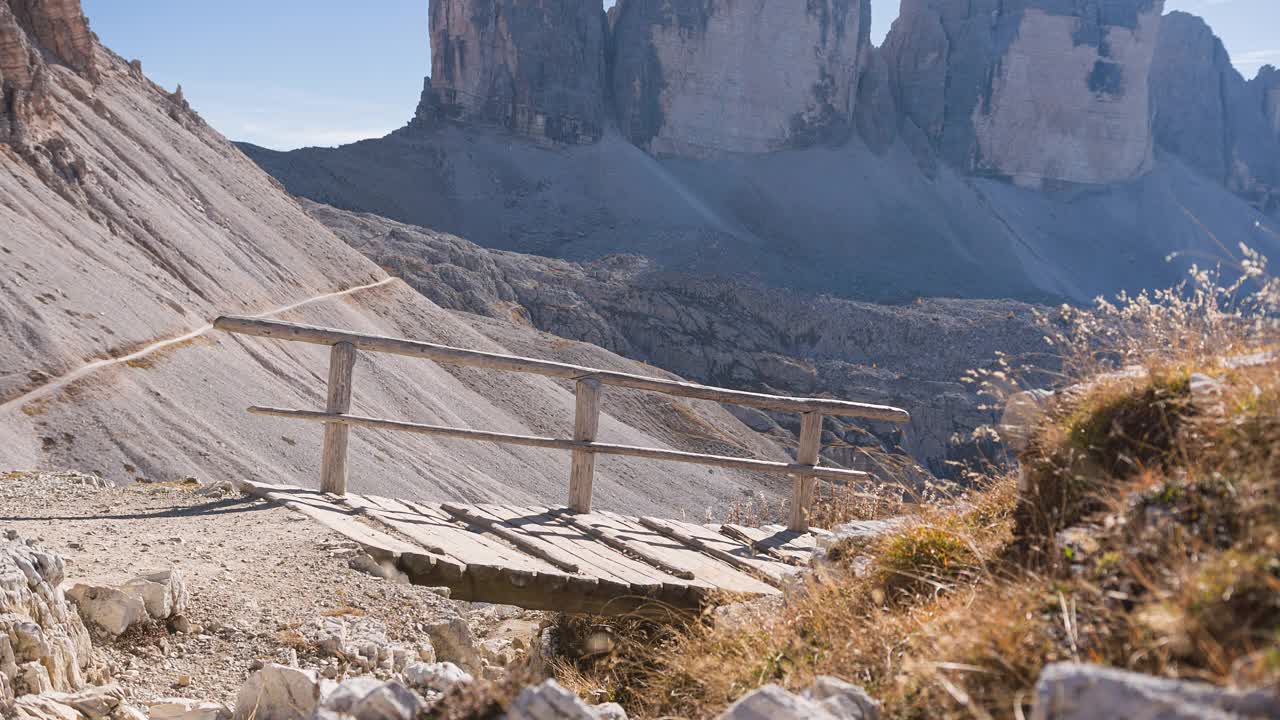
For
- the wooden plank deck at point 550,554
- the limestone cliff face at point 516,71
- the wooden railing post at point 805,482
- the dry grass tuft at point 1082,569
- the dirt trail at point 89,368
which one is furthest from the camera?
the limestone cliff face at point 516,71

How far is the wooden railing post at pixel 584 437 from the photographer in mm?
6969

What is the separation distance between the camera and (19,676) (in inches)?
151

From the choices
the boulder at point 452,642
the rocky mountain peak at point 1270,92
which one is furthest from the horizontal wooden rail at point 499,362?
the rocky mountain peak at point 1270,92

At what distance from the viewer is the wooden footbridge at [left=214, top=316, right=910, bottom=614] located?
5.60 metres

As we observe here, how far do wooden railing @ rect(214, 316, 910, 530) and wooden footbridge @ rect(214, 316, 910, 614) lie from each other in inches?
0.5

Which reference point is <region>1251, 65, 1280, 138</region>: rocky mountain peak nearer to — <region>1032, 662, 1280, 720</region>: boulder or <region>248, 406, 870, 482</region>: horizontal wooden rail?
<region>248, 406, 870, 482</region>: horizontal wooden rail

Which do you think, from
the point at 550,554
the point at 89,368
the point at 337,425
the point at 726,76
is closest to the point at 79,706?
Answer: the point at 550,554

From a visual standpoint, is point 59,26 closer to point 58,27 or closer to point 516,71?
point 58,27

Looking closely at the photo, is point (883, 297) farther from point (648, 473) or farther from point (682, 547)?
point (682, 547)

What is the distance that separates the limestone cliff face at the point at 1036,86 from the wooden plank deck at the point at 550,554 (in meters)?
91.6

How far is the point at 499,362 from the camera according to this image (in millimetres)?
6957

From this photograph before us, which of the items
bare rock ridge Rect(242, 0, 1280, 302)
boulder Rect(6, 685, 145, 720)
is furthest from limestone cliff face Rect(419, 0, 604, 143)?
boulder Rect(6, 685, 145, 720)

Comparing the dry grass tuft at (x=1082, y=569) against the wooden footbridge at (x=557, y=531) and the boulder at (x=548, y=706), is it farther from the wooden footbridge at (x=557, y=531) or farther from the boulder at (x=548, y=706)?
the boulder at (x=548, y=706)

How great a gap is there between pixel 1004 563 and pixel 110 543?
4.42 m
